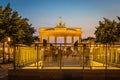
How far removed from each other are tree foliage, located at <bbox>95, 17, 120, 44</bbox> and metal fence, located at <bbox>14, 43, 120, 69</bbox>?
111 ft

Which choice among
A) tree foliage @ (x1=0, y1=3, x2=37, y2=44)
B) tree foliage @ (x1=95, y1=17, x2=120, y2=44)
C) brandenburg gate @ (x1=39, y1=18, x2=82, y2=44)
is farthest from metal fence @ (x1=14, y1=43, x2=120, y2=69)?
brandenburg gate @ (x1=39, y1=18, x2=82, y2=44)

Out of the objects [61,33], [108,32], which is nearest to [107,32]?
[108,32]

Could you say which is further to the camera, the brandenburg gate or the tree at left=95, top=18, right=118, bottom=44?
the brandenburg gate

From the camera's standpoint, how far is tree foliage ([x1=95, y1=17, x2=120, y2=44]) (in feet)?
216

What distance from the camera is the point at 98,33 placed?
73812 mm

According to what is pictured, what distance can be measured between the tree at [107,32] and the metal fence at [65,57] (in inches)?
1385

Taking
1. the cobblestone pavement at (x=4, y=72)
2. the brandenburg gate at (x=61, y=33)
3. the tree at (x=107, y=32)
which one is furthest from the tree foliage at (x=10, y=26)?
the brandenburg gate at (x=61, y=33)

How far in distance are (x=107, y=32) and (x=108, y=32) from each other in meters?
0.40

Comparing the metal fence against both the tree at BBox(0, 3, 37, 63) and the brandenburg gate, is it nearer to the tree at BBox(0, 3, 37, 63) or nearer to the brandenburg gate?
the tree at BBox(0, 3, 37, 63)

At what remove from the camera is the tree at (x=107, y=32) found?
218 ft

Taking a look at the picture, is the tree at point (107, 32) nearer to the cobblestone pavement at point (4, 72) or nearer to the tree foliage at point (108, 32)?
the tree foliage at point (108, 32)

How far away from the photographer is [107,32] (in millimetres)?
68438

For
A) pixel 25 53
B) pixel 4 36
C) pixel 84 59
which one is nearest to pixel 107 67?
pixel 84 59

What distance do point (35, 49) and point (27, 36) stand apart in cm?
3816
